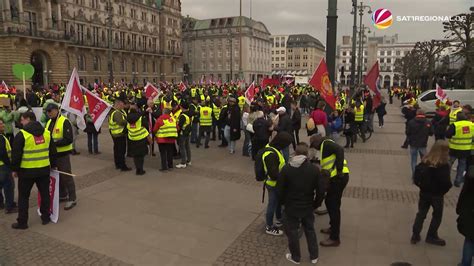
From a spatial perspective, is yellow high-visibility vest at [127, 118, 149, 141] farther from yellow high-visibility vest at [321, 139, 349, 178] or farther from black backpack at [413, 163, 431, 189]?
black backpack at [413, 163, 431, 189]

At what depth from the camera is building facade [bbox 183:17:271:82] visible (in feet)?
334

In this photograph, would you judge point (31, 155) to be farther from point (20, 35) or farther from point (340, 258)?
point (20, 35)

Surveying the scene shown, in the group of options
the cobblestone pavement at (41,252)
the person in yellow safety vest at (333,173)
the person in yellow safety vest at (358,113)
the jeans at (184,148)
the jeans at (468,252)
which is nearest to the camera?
the jeans at (468,252)

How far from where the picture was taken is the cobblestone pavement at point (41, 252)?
533 cm

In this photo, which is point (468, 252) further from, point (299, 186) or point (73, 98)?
point (73, 98)

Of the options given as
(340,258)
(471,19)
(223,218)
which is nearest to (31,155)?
(223,218)

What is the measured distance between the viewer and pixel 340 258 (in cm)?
548

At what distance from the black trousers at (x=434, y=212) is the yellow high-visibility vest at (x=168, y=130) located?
6253 mm

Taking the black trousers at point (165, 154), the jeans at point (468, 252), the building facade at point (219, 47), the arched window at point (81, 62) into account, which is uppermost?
the building facade at point (219, 47)

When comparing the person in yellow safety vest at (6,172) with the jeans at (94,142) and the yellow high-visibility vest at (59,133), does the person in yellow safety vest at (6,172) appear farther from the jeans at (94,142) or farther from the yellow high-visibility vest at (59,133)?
the jeans at (94,142)

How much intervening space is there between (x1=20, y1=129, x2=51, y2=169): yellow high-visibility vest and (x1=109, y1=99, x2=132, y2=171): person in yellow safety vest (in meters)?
3.64

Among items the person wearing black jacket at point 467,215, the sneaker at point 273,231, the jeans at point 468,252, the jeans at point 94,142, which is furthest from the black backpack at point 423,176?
the jeans at point 94,142

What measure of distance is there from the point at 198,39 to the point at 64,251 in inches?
4121

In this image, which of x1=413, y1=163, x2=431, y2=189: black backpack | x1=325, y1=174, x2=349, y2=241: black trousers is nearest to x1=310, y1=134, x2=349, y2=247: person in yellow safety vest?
x1=325, y1=174, x2=349, y2=241: black trousers
